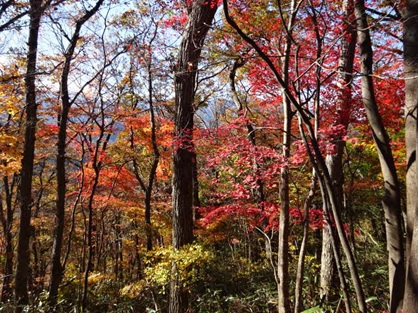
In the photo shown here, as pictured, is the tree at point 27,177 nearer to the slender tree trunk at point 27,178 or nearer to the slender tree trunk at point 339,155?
the slender tree trunk at point 27,178

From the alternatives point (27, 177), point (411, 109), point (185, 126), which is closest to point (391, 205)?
point (411, 109)

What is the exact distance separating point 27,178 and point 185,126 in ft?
11.8

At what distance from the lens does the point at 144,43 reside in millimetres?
10750

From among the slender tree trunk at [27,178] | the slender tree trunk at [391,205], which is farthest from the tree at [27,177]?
the slender tree trunk at [391,205]

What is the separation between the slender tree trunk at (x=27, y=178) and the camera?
Result: 6387 mm

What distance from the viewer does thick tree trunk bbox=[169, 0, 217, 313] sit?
5.79 m

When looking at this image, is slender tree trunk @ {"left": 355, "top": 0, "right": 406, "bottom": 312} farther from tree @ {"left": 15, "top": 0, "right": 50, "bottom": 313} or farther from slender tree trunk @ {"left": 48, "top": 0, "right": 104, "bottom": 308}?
slender tree trunk @ {"left": 48, "top": 0, "right": 104, "bottom": 308}

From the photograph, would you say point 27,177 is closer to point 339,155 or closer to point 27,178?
point 27,178

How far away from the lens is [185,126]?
6016mm

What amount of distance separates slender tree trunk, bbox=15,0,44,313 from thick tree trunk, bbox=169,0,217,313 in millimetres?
2953

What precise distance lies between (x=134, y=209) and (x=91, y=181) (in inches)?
67.9

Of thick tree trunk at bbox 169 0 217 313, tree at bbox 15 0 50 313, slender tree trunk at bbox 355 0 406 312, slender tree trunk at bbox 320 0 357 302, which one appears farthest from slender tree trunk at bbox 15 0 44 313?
slender tree trunk at bbox 355 0 406 312

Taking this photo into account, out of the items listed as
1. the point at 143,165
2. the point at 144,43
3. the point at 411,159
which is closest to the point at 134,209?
the point at 143,165

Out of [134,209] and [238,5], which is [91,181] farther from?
[238,5]
